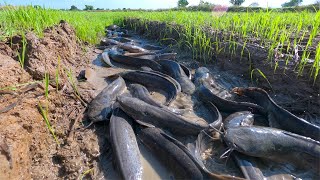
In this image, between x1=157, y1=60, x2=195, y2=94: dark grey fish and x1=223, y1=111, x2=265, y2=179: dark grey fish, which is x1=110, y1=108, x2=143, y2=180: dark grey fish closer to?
x1=223, y1=111, x2=265, y2=179: dark grey fish

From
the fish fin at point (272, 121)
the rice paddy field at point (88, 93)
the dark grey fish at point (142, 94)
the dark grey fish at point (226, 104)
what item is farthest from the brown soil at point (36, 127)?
the fish fin at point (272, 121)

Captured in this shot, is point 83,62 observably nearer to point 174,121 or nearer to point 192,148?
point 174,121

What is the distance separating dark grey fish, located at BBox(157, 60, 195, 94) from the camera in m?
3.90

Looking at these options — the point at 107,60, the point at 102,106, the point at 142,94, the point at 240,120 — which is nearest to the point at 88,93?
the point at 102,106

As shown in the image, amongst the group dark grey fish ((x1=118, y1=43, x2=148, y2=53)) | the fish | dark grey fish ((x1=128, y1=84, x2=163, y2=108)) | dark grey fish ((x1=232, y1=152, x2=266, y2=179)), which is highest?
dark grey fish ((x1=118, y1=43, x2=148, y2=53))

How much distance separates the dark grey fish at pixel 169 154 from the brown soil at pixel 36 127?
0.55 metres

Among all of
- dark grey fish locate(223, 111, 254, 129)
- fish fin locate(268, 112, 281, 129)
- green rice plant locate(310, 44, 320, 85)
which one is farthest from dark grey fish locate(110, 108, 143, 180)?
green rice plant locate(310, 44, 320, 85)

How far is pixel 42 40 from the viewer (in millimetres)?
3779

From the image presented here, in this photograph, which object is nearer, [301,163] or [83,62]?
[301,163]

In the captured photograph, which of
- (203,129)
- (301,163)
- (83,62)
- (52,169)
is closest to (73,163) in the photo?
(52,169)

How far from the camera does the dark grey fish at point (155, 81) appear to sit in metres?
3.79

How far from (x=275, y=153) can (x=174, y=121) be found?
107 cm

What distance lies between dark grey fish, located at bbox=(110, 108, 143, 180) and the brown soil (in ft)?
0.83

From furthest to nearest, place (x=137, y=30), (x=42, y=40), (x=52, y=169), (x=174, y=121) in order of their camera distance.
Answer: (x=137, y=30)
(x=42, y=40)
(x=174, y=121)
(x=52, y=169)
